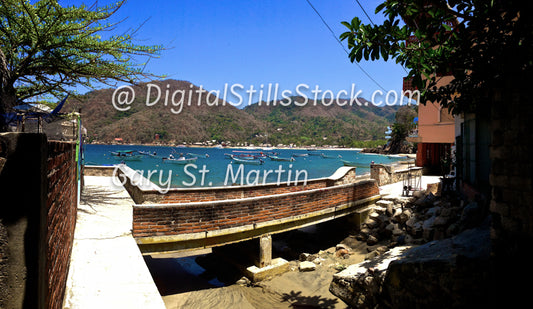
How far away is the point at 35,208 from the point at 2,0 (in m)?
8.27

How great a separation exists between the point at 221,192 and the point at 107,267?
5750 mm

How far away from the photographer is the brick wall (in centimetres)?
914

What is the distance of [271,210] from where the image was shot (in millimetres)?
8633

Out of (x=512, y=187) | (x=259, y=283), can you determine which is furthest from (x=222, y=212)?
(x=512, y=187)

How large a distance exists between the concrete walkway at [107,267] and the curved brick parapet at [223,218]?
0.62 metres

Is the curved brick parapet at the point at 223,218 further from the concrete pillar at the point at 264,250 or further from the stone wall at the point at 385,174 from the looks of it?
the stone wall at the point at 385,174

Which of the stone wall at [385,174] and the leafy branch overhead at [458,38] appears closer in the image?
the leafy branch overhead at [458,38]

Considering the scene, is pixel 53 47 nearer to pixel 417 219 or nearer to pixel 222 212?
pixel 222 212

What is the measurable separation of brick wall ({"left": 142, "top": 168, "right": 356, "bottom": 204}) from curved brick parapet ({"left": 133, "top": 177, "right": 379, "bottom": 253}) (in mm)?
2324

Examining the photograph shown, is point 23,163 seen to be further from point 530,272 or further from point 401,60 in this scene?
point 401,60

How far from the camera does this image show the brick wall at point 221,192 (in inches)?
360

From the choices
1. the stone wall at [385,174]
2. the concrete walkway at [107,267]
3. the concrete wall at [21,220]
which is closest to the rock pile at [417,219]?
the stone wall at [385,174]

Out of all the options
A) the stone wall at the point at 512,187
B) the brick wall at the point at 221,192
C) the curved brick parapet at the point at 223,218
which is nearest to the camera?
the stone wall at the point at 512,187

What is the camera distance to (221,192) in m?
10.6
